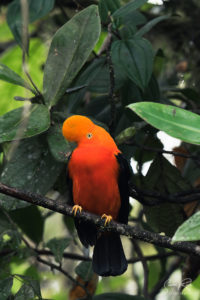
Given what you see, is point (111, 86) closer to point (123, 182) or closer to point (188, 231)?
point (123, 182)

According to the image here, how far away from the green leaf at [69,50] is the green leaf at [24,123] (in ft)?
0.40

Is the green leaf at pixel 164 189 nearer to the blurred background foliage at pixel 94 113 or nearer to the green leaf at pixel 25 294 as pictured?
the blurred background foliage at pixel 94 113

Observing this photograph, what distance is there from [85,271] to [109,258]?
0.28 metres

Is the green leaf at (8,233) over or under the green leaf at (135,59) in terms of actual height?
under

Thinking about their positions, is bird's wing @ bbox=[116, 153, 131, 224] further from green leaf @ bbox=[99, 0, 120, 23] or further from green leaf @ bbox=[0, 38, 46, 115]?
green leaf @ bbox=[0, 38, 46, 115]

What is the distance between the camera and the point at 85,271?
2.95 meters

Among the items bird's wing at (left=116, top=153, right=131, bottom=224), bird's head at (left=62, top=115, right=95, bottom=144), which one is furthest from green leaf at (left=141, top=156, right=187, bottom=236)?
bird's head at (left=62, top=115, right=95, bottom=144)

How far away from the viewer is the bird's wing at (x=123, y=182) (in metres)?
2.67

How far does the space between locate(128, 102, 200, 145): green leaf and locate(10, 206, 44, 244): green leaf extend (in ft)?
5.15

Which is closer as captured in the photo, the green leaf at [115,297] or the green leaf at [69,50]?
the green leaf at [69,50]

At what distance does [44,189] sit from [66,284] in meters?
2.23

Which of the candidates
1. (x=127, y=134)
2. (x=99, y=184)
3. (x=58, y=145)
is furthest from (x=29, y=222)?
(x=127, y=134)

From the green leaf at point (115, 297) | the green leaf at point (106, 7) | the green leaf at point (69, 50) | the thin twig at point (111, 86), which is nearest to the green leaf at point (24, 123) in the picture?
the green leaf at point (69, 50)

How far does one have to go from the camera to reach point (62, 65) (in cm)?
252
